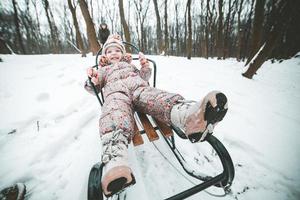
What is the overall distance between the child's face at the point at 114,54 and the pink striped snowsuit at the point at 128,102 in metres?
0.72

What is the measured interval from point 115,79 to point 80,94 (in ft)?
5.57

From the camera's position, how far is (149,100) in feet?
5.11

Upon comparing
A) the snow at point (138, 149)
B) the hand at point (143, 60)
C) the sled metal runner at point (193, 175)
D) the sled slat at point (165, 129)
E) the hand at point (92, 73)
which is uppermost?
the hand at point (143, 60)

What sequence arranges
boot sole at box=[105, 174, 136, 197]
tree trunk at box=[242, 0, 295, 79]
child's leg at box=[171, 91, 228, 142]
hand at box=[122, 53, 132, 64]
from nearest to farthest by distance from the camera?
boot sole at box=[105, 174, 136, 197]
child's leg at box=[171, 91, 228, 142]
hand at box=[122, 53, 132, 64]
tree trunk at box=[242, 0, 295, 79]

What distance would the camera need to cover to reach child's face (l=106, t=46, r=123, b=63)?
9.16 feet

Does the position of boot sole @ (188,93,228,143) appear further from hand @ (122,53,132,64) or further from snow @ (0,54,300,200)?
hand @ (122,53,132,64)

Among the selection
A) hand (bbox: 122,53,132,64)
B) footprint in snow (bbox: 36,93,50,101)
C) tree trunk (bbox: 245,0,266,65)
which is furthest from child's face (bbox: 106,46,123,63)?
tree trunk (bbox: 245,0,266,65)

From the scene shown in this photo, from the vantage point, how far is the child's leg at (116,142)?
37.7 inches

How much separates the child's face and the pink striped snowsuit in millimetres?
716

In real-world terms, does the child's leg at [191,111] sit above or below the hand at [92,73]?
below

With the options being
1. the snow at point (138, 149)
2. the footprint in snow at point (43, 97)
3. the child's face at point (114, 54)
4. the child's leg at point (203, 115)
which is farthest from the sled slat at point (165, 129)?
the footprint in snow at point (43, 97)

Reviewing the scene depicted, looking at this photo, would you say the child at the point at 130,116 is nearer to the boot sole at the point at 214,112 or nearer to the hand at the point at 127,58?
the boot sole at the point at 214,112

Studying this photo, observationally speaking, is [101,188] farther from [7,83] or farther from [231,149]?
[7,83]

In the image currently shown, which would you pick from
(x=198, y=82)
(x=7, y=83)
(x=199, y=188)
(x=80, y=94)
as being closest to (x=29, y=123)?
(x=80, y=94)
